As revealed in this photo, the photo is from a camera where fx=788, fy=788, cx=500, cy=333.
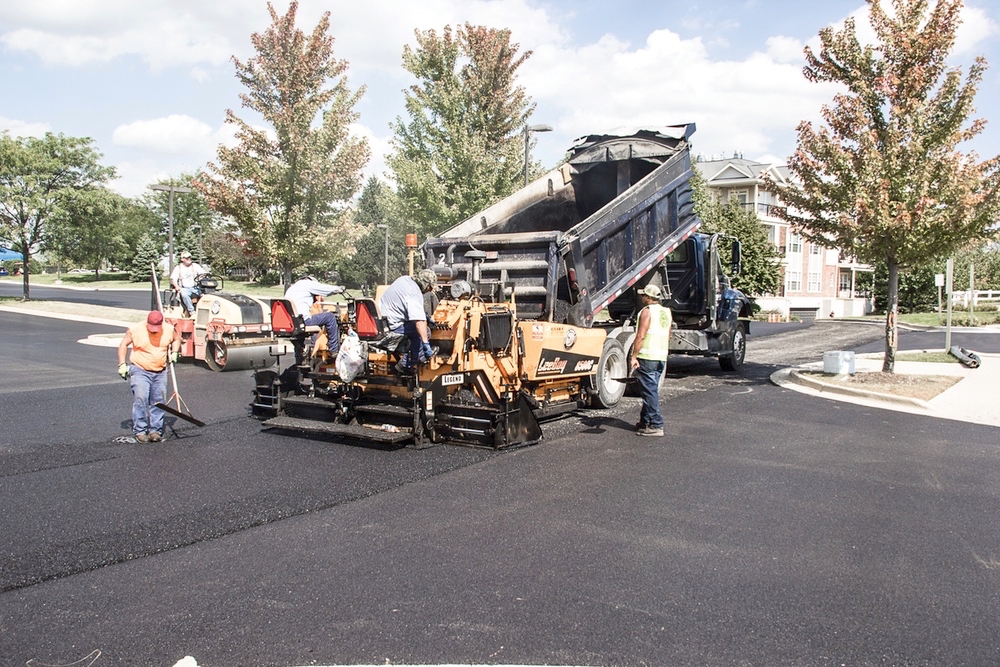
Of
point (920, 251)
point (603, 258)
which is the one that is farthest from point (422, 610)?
point (920, 251)

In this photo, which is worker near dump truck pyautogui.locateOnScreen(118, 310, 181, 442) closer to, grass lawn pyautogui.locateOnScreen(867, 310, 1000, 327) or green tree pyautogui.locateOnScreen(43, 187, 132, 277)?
green tree pyautogui.locateOnScreen(43, 187, 132, 277)

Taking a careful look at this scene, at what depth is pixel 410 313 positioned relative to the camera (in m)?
7.14

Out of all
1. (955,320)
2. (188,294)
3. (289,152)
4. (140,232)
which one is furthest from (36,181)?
(955,320)

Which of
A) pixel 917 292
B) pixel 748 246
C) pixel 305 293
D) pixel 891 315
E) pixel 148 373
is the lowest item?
pixel 148 373

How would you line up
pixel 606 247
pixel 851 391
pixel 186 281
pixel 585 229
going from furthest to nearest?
pixel 186 281, pixel 851 391, pixel 606 247, pixel 585 229

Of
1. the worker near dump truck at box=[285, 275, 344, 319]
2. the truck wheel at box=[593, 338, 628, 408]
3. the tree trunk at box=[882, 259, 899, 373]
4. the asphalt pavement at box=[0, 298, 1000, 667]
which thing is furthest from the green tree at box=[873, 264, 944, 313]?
the worker near dump truck at box=[285, 275, 344, 319]

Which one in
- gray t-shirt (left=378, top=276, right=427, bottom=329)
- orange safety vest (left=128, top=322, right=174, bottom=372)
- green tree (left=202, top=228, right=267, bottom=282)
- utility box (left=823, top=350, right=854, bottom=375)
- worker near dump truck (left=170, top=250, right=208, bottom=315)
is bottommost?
utility box (left=823, top=350, right=854, bottom=375)

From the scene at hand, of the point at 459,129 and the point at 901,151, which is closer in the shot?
the point at 901,151

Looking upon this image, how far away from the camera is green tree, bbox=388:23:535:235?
67.5 ft

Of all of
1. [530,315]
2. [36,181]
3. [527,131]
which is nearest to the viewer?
[530,315]

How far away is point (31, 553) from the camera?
14.9 feet

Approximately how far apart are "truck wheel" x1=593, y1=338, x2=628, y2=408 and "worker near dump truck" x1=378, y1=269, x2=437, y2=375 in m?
2.81

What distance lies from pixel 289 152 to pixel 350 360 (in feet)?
36.6

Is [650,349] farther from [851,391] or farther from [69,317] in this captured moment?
[69,317]
